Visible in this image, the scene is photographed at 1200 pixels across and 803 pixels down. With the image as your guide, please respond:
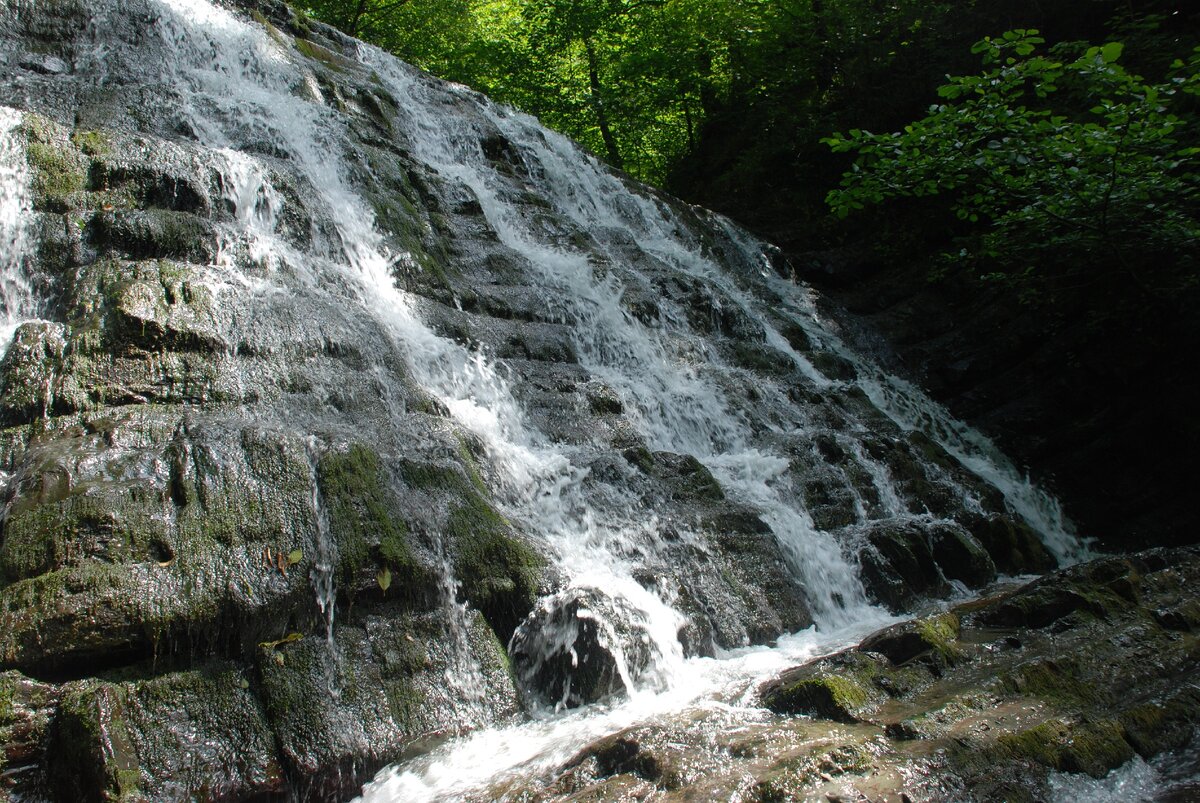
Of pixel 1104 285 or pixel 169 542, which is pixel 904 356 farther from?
pixel 169 542

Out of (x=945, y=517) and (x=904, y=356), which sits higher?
(x=904, y=356)

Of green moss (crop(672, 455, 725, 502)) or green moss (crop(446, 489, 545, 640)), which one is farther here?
green moss (crop(672, 455, 725, 502))

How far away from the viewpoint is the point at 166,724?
11.2 feet

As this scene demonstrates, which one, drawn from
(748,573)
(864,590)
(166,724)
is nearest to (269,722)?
(166,724)

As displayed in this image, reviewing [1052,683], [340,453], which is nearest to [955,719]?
[1052,683]

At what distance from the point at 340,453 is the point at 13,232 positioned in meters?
3.05

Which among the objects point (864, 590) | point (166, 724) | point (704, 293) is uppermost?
point (704, 293)

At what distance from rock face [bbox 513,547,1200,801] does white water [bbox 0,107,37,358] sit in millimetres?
4469

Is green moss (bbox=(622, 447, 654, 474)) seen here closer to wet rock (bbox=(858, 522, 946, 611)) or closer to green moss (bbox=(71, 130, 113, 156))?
wet rock (bbox=(858, 522, 946, 611))

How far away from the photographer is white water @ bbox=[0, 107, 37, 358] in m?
5.28

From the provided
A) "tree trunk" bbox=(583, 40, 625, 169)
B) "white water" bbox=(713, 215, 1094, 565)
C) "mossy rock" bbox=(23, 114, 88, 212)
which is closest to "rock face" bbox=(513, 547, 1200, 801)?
"white water" bbox=(713, 215, 1094, 565)

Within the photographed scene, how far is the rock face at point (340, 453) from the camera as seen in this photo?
142 inches

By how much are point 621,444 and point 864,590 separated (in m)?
2.17

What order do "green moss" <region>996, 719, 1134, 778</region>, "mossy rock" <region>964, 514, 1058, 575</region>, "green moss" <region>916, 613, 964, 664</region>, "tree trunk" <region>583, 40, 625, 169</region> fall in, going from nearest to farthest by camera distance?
"green moss" <region>996, 719, 1134, 778</region> → "green moss" <region>916, 613, 964, 664</region> → "mossy rock" <region>964, 514, 1058, 575</region> → "tree trunk" <region>583, 40, 625, 169</region>
